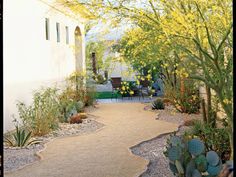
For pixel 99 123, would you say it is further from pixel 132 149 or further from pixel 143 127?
pixel 132 149

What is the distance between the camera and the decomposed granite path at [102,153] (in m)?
5.76

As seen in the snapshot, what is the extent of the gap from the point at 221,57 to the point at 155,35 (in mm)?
867

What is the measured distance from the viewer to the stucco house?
9.15 m

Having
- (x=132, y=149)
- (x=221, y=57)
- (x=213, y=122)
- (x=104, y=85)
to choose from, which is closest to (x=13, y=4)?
(x=132, y=149)

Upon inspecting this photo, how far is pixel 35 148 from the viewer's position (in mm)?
7551

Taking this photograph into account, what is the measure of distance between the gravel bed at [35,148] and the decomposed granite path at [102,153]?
19 cm

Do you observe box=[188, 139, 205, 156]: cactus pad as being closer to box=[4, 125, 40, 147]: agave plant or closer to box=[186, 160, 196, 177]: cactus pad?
box=[186, 160, 196, 177]: cactus pad

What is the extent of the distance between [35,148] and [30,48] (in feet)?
12.1

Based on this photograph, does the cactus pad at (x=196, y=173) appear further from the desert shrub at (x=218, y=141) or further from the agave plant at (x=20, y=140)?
the agave plant at (x=20, y=140)

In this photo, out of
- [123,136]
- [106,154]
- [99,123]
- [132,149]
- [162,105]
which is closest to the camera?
[106,154]

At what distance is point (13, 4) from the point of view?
9.59 meters

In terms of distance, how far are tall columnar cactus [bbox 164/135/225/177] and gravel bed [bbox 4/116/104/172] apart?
9.08ft

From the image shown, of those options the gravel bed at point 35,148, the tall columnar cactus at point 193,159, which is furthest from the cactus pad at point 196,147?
the gravel bed at point 35,148

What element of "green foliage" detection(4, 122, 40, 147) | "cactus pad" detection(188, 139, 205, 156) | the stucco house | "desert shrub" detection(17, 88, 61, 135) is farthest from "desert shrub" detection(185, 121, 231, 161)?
"desert shrub" detection(17, 88, 61, 135)
